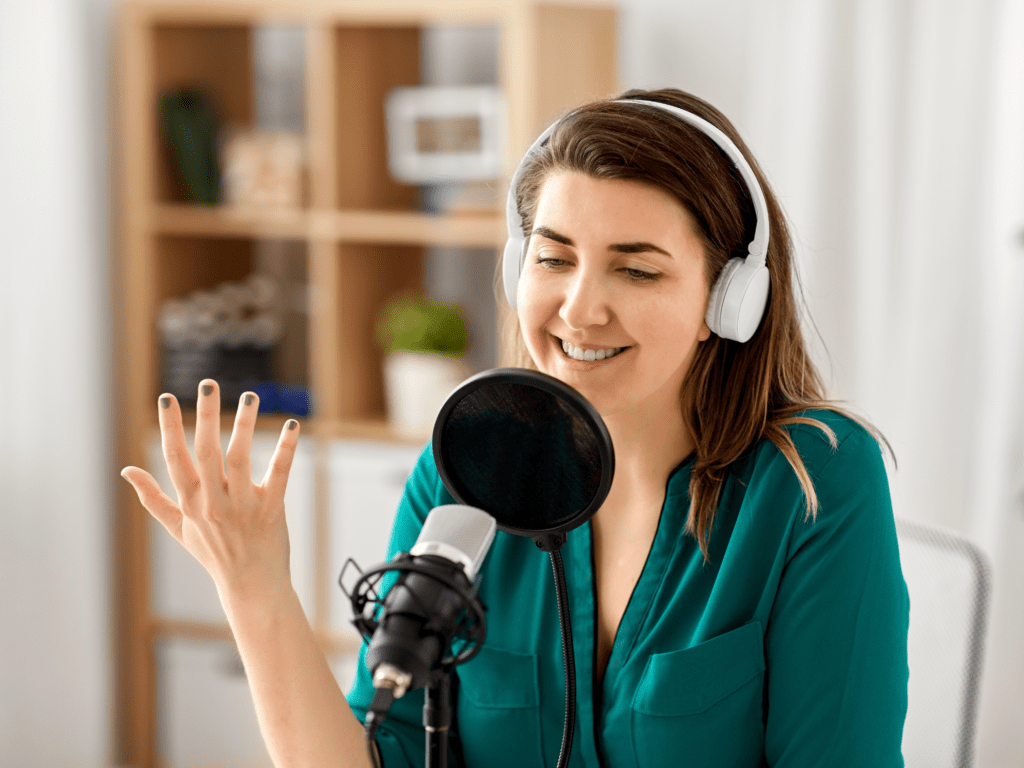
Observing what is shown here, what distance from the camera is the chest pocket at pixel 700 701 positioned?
1008mm

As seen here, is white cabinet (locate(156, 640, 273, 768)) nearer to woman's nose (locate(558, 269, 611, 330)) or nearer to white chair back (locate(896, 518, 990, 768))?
white chair back (locate(896, 518, 990, 768))

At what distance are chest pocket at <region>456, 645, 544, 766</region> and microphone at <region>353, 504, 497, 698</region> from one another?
0.47 metres

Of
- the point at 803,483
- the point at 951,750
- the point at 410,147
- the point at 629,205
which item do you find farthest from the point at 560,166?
the point at 410,147

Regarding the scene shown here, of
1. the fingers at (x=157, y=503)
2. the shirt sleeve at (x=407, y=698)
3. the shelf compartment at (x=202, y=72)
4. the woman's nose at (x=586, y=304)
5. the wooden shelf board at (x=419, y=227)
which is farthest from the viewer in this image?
the shelf compartment at (x=202, y=72)

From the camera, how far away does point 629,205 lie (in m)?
0.97

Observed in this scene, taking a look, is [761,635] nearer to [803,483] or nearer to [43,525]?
[803,483]

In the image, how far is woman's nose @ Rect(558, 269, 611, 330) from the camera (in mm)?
947

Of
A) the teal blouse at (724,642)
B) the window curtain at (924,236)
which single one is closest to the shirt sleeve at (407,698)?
the teal blouse at (724,642)

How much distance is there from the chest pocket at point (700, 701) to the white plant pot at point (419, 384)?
4.42 ft

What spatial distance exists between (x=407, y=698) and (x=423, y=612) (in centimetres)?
52

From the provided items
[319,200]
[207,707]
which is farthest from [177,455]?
[207,707]

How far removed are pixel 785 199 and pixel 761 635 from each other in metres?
1.31

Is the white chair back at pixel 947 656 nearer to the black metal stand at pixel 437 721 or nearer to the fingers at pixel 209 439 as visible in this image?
the black metal stand at pixel 437 721

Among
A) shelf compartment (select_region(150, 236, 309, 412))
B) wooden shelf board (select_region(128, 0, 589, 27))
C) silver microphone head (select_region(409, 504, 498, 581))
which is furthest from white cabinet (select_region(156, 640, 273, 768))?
silver microphone head (select_region(409, 504, 498, 581))
